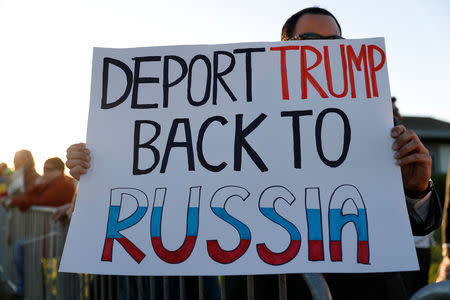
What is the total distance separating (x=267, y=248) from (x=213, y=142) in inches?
16.9

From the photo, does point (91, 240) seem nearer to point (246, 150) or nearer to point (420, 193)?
point (246, 150)

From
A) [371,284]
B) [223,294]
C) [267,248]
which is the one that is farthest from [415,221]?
[223,294]

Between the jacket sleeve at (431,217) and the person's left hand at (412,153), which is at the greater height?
the person's left hand at (412,153)

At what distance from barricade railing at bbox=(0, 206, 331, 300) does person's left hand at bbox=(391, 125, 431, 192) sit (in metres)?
0.54

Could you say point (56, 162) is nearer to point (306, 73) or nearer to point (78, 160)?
point (78, 160)

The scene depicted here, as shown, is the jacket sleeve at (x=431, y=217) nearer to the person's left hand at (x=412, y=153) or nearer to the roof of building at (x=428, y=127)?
the person's left hand at (x=412, y=153)

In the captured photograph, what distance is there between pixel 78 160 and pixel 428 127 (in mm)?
24949

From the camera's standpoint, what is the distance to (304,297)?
170cm

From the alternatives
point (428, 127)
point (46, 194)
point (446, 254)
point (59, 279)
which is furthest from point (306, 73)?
point (428, 127)

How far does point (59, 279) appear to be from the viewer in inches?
123

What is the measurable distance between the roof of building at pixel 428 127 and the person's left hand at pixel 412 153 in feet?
66.3

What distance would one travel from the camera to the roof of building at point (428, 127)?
71.6ft

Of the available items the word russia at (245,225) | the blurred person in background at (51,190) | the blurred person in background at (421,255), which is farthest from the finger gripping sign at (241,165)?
the blurred person in background at (51,190)

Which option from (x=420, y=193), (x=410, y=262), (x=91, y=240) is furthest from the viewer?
(x=420, y=193)
